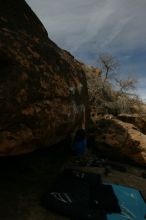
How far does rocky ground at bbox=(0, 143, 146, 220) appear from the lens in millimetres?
4539

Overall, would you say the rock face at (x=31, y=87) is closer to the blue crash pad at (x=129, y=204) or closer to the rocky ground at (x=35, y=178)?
the rocky ground at (x=35, y=178)

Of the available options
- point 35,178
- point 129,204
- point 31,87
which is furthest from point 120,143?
point 31,87

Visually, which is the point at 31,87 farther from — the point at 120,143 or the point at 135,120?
the point at 135,120

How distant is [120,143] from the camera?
8016 mm

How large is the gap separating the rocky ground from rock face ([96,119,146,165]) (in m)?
0.30

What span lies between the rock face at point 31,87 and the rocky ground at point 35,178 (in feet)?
2.62

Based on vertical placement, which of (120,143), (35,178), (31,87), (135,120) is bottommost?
(35,178)

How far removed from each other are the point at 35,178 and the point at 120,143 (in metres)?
2.94

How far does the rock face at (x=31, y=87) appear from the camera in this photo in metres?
4.26

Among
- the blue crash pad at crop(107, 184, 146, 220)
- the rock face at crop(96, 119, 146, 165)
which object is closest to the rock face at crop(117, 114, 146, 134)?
the rock face at crop(96, 119, 146, 165)

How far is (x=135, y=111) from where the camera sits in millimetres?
13766

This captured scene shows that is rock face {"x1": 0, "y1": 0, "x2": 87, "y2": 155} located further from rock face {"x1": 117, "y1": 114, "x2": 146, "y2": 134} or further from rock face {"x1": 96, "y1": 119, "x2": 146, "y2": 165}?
A: rock face {"x1": 117, "y1": 114, "x2": 146, "y2": 134}

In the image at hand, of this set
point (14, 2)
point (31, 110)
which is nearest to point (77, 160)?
point (31, 110)

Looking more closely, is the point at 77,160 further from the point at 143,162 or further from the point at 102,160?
the point at 143,162
